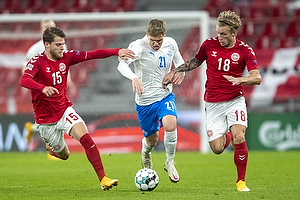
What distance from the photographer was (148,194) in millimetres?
6680

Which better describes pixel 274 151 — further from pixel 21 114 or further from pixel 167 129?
pixel 167 129

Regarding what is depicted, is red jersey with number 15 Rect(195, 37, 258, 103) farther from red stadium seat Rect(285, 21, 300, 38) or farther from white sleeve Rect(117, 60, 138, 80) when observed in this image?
red stadium seat Rect(285, 21, 300, 38)

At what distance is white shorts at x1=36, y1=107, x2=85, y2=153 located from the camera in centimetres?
734

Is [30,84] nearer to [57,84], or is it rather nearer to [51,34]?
[57,84]

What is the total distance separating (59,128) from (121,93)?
760cm

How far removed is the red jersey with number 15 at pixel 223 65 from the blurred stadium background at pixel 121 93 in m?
6.95

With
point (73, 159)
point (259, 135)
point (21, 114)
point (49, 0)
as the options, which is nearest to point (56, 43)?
point (73, 159)

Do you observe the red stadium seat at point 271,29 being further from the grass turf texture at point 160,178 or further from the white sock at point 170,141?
the white sock at point 170,141

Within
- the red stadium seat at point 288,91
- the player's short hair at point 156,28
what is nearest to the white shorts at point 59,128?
the player's short hair at point 156,28

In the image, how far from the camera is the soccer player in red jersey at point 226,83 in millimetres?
7117

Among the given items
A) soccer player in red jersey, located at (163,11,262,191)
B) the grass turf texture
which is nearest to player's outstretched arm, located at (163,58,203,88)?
soccer player in red jersey, located at (163,11,262,191)

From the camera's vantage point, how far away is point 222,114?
7574 mm

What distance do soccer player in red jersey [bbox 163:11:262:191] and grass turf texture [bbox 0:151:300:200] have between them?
634 mm

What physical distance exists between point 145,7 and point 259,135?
7.29 metres
